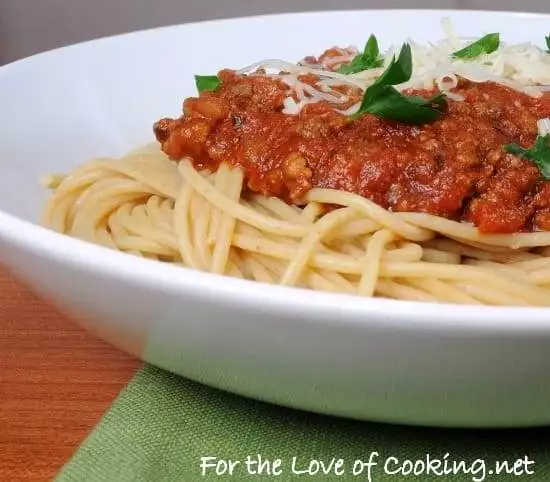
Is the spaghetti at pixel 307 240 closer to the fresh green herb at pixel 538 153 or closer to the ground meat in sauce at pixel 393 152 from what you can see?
the ground meat in sauce at pixel 393 152

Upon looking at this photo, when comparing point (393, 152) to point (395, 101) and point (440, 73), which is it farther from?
point (440, 73)

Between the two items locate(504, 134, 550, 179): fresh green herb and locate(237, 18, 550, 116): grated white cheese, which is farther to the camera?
A: locate(237, 18, 550, 116): grated white cheese

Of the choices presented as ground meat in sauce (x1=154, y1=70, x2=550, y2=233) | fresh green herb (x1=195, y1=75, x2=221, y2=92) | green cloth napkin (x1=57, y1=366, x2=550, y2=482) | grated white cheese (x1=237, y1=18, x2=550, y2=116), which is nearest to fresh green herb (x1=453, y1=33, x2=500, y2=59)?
grated white cheese (x1=237, y1=18, x2=550, y2=116)

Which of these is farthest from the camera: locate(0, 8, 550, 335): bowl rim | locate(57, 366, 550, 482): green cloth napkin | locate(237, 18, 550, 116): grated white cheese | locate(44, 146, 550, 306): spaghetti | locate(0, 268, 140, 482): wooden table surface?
locate(237, 18, 550, 116): grated white cheese

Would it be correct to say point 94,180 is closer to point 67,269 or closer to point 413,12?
point 67,269

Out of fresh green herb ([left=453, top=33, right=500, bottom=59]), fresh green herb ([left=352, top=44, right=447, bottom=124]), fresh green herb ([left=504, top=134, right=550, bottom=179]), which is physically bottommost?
fresh green herb ([left=504, top=134, right=550, bottom=179])

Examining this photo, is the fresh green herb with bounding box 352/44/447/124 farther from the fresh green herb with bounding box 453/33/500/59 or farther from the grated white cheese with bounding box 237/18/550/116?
the fresh green herb with bounding box 453/33/500/59

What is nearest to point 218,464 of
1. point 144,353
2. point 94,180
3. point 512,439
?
point 144,353

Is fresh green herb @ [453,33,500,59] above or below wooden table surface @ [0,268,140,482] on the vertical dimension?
above
